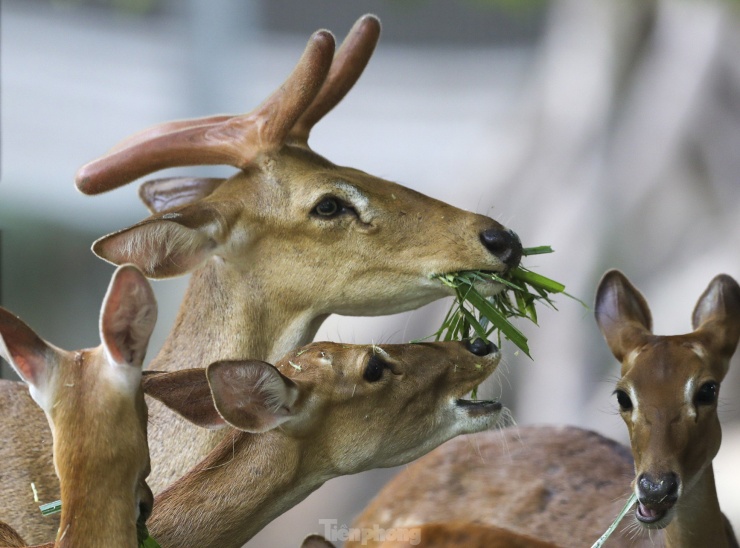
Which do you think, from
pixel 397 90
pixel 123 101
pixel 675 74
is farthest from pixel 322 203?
pixel 397 90

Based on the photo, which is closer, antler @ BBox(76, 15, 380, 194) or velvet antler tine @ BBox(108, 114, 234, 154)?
antler @ BBox(76, 15, 380, 194)

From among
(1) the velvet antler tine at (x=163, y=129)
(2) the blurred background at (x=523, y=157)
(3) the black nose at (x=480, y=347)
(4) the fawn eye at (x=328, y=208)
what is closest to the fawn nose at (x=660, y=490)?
(3) the black nose at (x=480, y=347)

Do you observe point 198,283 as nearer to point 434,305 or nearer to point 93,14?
point 434,305

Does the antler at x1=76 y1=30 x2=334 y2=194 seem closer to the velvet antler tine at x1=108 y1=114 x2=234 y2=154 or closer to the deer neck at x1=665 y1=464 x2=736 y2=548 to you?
the velvet antler tine at x1=108 y1=114 x2=234 y2=154

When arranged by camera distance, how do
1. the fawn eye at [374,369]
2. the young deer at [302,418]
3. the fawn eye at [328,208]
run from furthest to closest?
the fawn eye at [328,208]
the fawn eye at [374,369]
the young deer at [302,418]

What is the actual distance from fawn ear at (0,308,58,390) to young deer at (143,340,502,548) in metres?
0.49

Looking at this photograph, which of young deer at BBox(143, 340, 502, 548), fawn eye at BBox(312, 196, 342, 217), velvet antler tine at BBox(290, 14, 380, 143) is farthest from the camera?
velvet antler tine at BBox(290, 14, 380, 143)

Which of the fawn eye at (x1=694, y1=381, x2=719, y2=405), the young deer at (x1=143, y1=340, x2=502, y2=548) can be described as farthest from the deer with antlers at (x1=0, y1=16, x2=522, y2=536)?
the fawn eye at (x1=694, y1=381, x2=719, y2=405)

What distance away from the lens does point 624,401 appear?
13.8 feet

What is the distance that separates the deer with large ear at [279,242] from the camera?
13.8ft

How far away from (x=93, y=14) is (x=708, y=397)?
11.8m

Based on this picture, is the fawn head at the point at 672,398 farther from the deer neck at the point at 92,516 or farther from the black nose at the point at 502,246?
the deer neck at the point at 92,516

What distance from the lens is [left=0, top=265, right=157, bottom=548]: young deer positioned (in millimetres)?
2867

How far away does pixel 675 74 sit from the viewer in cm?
966
